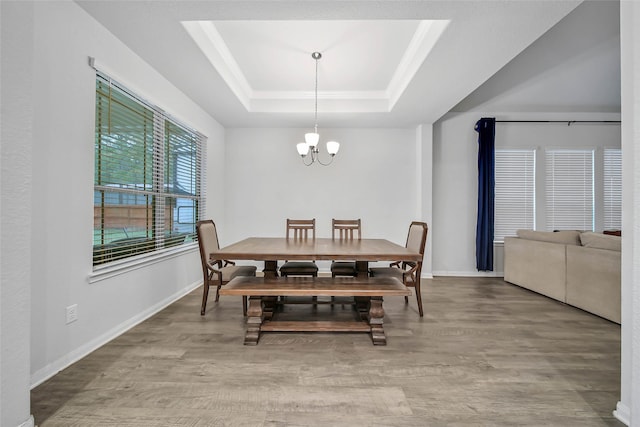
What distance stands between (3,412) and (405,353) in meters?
2.14

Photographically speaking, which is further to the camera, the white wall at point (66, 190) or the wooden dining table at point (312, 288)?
the wooden dining table at point (312, 288)

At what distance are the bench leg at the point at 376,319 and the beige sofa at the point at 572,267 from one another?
2287 mm

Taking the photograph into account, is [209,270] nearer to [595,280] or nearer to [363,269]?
[363,269]

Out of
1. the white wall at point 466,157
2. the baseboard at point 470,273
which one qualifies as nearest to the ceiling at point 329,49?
the white wall at point 466,157

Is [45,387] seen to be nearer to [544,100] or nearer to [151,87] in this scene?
[151,87]

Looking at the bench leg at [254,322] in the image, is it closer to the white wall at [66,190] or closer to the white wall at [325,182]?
the white wall at [66,190]

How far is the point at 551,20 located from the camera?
7.02 feet

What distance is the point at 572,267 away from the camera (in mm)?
3340

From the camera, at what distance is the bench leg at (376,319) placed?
235cm

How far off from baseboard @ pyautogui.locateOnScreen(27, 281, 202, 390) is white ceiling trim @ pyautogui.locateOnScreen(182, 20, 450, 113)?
7.87 ft

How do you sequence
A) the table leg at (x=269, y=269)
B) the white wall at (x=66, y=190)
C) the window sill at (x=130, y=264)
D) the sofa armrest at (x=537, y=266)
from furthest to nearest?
the sofa armrest at (x=537, y=266), the table leg at (x=269, y=269), the window sill at (x=130, y=264), the white wall at (x=66, y=190)

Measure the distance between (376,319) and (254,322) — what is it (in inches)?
37.7

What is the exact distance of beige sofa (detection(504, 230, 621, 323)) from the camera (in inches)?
115
